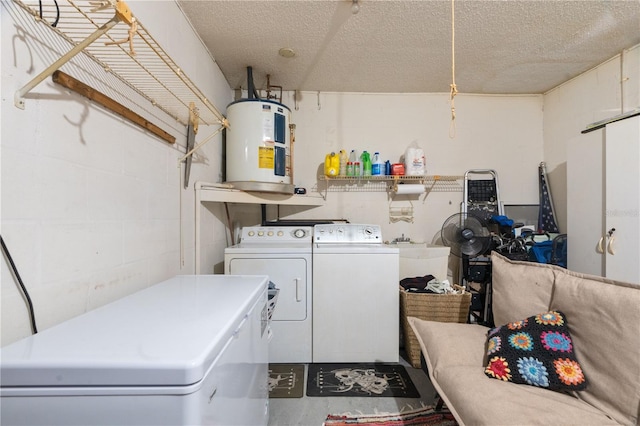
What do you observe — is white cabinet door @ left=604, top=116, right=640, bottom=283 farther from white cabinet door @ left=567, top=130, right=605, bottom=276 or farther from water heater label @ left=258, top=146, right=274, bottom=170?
water heater label @ left=258, top=146, right=274, bottom=170

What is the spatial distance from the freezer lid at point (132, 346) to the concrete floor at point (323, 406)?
1.04 m

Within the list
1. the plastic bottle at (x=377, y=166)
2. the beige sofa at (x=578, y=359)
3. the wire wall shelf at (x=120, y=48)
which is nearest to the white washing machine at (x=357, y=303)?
the beige sofa at (x=578, y=359)

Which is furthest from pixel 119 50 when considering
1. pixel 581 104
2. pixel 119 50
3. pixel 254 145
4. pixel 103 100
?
pixel 581 104

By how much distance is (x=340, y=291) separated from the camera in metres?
2.11

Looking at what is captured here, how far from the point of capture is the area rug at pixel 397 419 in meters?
1.56

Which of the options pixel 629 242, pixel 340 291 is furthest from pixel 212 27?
pixel 629 242

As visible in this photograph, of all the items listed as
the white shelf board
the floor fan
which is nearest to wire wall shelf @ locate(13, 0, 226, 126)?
the white shelf board

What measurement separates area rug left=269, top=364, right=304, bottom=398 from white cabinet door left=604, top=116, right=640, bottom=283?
7.82 feet

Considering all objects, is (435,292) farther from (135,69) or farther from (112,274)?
(135,69)

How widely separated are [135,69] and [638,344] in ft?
7.49

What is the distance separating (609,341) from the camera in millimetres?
1071

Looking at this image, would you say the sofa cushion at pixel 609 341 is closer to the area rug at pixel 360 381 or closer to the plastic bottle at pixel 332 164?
the area rug at pixel 360 381

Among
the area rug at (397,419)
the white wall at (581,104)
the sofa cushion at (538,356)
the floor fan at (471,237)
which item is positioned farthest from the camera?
the floor fan at (471,237)

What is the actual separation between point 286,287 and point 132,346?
1.49m
